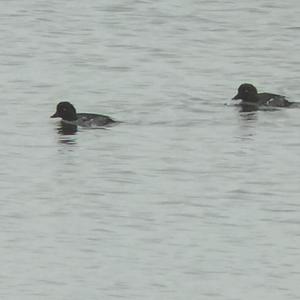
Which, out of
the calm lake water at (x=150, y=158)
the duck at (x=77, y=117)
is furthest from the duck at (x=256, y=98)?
the duck at (x=77, y=117)

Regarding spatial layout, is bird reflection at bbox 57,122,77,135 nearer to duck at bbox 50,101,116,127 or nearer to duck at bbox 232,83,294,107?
duck at bbox 50,101,116,127

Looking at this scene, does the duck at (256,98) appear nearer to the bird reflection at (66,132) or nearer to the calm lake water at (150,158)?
the calm lake water at (150,158)

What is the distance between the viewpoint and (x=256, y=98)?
102 ft

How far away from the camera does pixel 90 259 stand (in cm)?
2170

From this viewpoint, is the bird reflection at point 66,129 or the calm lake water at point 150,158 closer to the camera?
the calm lake water at point 150,158

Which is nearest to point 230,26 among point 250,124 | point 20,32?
point 20,32

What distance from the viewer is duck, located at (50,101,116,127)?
29.3 metres

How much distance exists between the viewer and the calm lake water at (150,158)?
2131 cm

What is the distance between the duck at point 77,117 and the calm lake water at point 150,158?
16 cm

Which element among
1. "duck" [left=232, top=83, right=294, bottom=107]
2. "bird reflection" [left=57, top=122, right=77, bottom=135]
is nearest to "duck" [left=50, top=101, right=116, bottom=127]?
"bird reflection" [left=57, top=122, right=77, bottom=135]

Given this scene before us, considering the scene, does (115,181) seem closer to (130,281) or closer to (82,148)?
(82,148)

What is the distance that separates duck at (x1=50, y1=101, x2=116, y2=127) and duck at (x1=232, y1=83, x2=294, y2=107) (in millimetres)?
2320

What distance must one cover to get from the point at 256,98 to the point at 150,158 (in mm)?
4162

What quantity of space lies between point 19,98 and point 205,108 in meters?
3.03
